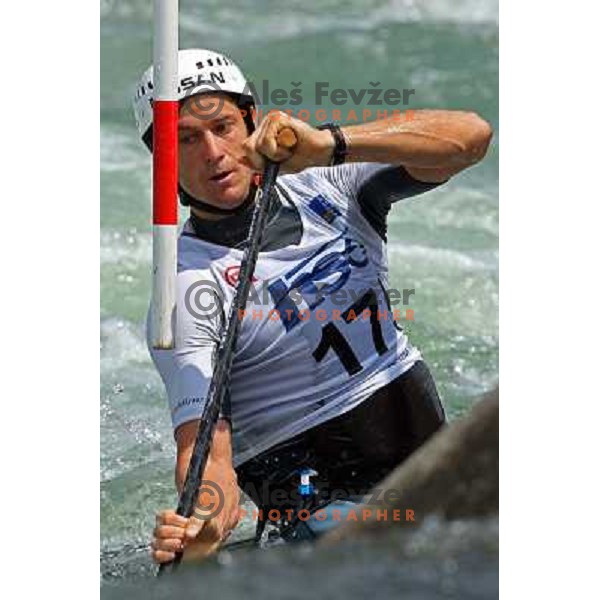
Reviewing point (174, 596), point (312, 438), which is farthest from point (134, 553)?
point (312, 438)

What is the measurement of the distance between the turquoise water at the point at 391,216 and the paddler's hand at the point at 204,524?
0.12 m

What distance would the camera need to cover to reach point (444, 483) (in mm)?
3516

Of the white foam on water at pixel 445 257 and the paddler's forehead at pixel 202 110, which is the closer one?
the paddler's forehead at pixel 202 110

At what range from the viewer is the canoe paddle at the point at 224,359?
132 inches

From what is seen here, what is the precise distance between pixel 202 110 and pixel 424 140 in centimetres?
35

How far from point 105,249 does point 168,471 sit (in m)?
0.39

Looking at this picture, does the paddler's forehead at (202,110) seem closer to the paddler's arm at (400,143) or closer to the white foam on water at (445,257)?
the paddler's arm at (400,143)

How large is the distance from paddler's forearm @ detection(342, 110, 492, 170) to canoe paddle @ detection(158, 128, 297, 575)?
139mm

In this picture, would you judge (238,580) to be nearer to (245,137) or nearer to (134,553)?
(134,553)

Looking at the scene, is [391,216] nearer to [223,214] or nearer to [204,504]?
[223,214]

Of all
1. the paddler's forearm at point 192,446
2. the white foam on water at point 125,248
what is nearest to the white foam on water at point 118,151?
the white foam on water at point 125,248

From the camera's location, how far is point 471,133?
3510mm

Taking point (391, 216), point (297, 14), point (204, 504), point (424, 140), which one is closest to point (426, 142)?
point (424, 140)
